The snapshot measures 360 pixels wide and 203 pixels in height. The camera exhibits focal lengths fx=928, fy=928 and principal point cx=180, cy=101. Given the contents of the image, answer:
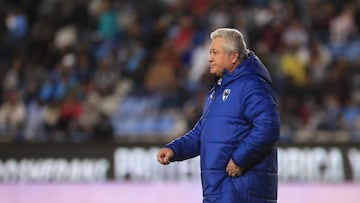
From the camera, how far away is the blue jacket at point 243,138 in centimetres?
632

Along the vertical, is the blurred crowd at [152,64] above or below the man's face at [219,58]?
above

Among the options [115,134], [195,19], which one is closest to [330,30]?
[195,19]

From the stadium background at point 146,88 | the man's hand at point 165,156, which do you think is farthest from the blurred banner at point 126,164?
the man's hand at point 165,156

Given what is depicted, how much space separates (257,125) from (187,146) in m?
0.81

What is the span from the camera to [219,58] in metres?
6.59

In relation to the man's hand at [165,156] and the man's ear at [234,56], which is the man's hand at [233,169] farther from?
the man's ear at [234,56]

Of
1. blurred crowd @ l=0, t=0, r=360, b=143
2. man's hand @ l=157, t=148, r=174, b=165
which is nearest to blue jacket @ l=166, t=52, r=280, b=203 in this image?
man's hand @ l=157, t=148, r=174, b=165

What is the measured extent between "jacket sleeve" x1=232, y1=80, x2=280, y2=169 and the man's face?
250mm

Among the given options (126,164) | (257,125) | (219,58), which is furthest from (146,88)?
Answer: (257,125)

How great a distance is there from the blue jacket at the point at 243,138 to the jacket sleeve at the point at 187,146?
27cm

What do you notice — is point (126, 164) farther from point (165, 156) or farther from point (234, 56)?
point (234, 56)

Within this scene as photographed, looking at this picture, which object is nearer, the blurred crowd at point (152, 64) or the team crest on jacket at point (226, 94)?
the team crest on jacket at point (226, 94)

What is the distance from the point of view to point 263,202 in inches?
255

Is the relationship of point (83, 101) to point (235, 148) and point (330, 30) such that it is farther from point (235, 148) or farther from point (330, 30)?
point (235, 148)
